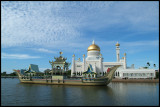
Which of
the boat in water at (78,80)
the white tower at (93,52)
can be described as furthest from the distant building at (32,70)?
the white tower at (93,52)

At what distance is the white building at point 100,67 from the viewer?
50934 mm

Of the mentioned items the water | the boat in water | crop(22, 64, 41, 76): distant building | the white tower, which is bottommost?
the water

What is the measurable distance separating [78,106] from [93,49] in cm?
4933

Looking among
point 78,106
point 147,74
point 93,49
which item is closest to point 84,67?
point 93,49

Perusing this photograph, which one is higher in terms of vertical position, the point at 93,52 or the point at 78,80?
the point at 93,52

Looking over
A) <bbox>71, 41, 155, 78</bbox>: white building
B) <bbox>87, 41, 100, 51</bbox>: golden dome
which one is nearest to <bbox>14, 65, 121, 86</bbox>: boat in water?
<bbox>71, 41, 155, 78</bbox>: white building

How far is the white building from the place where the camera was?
50.9m

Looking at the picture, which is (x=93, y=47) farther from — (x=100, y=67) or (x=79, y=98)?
(x=79, y=98)

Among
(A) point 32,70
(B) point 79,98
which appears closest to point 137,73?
(A) point 32,70

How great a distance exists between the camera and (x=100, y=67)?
56438mm

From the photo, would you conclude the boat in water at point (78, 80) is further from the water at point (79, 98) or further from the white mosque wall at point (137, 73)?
the white mosque wall at point (137, 73)

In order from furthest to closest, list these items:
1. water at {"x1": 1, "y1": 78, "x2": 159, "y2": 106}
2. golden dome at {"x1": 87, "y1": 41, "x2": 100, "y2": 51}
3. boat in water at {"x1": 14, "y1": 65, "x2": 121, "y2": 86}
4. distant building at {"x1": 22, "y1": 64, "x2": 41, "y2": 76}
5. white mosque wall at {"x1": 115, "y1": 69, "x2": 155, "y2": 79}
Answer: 1. golden dome at {"x1": 87, "y1": 41, "x2": 100, "y2": 51}
2. white mosque wall at {"x1": 115, "y1": 69, "x2": 155, "y2": 79}
3. distant building at {"x1": 22, "y1": 64, "x2": 41, "y2": 76}
4. boat in water at {"x1": 14, "y1": 65, "x2": 121, "y2": 86}
5. water at {"x1": 1, "y1": 78, "x2": 159, "y2": 106}

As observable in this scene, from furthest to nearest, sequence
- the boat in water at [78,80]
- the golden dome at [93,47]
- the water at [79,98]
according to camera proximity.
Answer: the golden dome at [93,47]
the boat in water at [78,80]
the water at [79,98]

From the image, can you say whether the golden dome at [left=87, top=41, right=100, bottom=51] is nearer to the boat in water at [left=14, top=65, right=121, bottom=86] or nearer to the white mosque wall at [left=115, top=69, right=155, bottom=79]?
the white mosque wall at [left=115, top=69, right=155, bottom=79]
